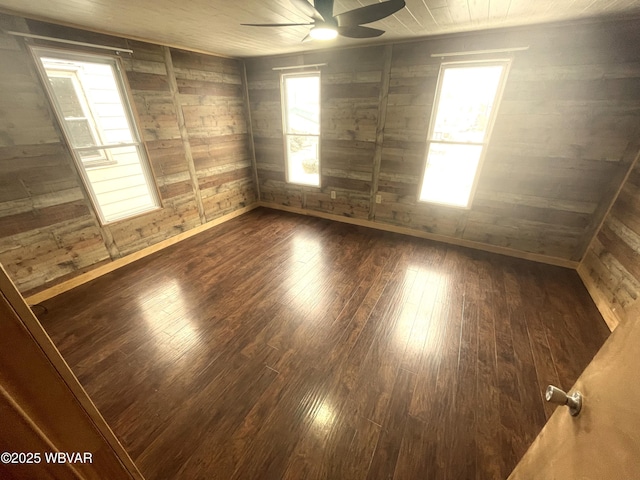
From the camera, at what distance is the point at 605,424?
1.85 ft

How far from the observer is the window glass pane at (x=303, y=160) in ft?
14.0

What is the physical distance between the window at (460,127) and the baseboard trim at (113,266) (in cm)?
358

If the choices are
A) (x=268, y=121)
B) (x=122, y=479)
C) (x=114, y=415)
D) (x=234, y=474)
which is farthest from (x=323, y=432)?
(x=268, y=121)

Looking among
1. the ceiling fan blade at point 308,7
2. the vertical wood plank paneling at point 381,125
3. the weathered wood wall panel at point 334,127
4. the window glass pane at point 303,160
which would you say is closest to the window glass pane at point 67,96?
the weathered wood wall panel at point 334,127

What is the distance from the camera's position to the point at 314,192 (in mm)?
4461

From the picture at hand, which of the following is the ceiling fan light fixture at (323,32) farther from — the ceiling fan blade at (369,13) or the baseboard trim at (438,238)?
the baseboard trim at (438,238)

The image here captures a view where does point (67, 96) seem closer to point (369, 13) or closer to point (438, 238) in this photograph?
point (369, 13)

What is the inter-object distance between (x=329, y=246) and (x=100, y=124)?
368 centimetres

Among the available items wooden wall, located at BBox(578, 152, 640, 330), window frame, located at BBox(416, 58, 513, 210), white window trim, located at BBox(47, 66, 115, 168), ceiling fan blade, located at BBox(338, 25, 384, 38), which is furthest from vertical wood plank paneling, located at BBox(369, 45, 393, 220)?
white window trim, located at BBox(47, 66, 115, 168)

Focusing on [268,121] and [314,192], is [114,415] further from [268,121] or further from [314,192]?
[268,121]

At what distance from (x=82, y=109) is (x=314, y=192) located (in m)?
3.50

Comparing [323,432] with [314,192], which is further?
[314,192]

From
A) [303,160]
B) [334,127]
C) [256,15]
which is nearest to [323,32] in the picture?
[256,15]

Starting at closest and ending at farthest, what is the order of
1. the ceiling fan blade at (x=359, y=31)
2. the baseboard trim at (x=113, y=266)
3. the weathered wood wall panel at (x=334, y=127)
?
the ceiling fan blade at (x=359, y=31), the baseboard trim at (x=113, y=266), the weathered wood wall panel at (x=334, y=127)
